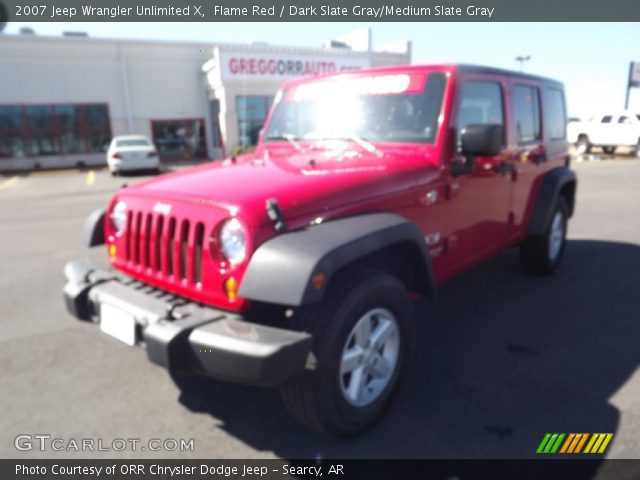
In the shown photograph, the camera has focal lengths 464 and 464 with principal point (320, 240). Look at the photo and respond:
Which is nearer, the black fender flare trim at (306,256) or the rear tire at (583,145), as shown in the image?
the black fender flare trim at (306,256)

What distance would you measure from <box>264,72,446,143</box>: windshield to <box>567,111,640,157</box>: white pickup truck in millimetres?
21719

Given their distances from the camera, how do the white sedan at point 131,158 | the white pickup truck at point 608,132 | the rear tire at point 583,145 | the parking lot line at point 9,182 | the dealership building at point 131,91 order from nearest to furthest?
1. the parking lot line at point 9,182
2. the white sedan at point 131,158
3. the dealership building at point 131,91
4. the white pickup truck at point 608,132
5. the rear tire at point 583,145

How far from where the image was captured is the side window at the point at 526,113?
13.7 feet

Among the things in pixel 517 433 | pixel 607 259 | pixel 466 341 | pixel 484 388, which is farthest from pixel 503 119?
pixel 607 259

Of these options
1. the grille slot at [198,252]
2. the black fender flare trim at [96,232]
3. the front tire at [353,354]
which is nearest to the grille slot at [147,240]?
the grille slot at [198,252]

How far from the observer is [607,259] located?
5.74 metres

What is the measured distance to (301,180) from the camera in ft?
8.68

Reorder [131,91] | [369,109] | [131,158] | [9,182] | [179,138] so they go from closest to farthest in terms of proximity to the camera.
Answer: [369,109], [131,158], [9,182], [131,91], [179,138]

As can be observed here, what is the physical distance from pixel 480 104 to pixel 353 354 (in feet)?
7.45

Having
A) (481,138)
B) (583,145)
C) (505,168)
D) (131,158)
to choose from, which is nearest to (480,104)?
(505,168)

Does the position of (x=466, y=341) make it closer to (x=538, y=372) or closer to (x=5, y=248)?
(x=538, y=372)

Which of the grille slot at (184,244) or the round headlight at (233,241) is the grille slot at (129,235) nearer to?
the grille slot at (184,244)

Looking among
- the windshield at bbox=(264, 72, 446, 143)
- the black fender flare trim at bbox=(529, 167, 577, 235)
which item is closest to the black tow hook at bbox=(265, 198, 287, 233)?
the windshield at bbox=(264, 72, 446, 143)

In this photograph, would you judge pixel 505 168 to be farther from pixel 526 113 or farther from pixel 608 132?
pixel 608 132
